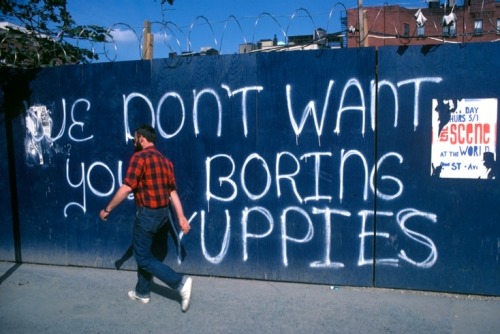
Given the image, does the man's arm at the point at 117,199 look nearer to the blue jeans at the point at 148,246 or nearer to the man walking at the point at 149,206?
the man walking at the point at 149,206

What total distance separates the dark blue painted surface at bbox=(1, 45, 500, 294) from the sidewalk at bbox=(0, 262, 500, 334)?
0.71 ft

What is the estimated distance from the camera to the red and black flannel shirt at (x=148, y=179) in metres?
4.12

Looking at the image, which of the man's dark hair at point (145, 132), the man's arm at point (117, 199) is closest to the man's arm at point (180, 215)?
the man's arm at point (117, 199)

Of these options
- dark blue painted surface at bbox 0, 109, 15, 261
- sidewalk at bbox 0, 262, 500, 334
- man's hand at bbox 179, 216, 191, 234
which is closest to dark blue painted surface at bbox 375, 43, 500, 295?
sidewalk at bbox 0, 262, 500, 334

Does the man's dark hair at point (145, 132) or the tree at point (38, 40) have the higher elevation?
the tree at point (38, 40)

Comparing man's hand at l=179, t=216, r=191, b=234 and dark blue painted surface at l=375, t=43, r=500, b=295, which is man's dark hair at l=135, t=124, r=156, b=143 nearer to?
man's hand at l=179, t=216, r=191, b=234

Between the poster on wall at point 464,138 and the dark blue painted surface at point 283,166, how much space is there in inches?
3.5

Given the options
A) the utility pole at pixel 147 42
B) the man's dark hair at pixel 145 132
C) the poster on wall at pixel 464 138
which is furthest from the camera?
the utility pole at pixel 147 42

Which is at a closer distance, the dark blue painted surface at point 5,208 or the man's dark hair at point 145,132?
the man's dark hair at point 145,132

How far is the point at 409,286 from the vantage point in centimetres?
454

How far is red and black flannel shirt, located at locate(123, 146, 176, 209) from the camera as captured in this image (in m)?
4.12

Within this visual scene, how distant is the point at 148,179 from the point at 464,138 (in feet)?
10.5

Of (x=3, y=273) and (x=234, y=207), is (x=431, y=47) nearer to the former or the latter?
(x=234, y=207)

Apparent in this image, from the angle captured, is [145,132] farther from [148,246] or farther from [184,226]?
[148,246]
